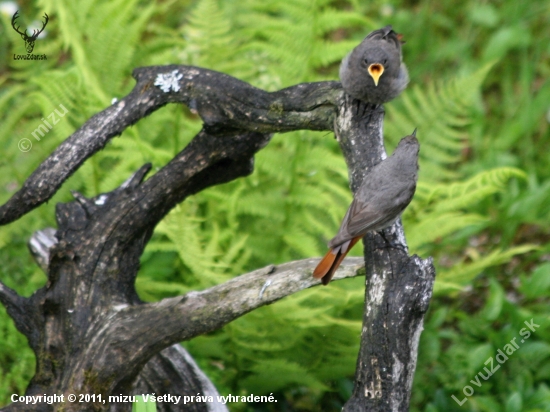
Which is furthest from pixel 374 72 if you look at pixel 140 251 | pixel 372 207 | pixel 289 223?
pixel 289 223

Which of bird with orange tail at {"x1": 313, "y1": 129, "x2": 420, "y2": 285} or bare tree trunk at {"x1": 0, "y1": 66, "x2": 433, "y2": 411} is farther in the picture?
bare tree trunk at {"x1": 0, "y1": 66, "x2": 433, "y2": 411}

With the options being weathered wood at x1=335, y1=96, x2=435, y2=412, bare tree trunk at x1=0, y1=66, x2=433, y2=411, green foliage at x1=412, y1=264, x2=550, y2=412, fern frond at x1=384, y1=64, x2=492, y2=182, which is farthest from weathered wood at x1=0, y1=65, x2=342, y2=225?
fern frond at x1=384, y1=64, x2=492, y2=182

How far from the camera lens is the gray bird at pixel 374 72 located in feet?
6.57

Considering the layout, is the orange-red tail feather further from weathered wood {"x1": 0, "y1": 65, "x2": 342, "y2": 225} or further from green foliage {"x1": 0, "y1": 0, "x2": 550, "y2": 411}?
green foliage {"x1": 0, "y1": 0, "x2": 550, "y2": 411}

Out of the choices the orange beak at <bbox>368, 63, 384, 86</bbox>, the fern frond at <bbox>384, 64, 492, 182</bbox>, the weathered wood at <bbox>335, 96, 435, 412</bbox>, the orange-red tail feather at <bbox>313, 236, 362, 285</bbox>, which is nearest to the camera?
the weathered wood at <bbox>335, 96, 435, 412</bbox>

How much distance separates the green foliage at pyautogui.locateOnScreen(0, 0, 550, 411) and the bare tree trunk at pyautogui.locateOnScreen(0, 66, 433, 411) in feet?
1.55

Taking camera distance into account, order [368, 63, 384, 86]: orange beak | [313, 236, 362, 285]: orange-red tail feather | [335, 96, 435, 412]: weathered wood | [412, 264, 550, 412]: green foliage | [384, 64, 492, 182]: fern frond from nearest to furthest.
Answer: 1. [335, 96, 435, 412]: weathered wood
2. [313, 236, 362, 285]: orange-red tail feather
3. [368, 63, 384, 86]: orange beak
4. [412, 264, 550, 412]: green foliage
5. [384, 64, 492, 182]: fern frond

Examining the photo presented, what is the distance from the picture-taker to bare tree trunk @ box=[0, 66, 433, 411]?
79.1 inches

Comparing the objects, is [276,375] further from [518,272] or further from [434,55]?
[434,55]

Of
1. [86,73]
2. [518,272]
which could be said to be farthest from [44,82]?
[518,272]

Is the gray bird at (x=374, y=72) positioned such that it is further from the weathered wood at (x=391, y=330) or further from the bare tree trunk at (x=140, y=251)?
the weathered wood at (x=391, y=330)

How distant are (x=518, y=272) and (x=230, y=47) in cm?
211

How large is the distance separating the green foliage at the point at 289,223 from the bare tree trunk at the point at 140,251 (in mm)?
472

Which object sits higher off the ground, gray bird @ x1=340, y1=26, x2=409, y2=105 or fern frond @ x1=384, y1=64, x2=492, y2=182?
fern frond @ x1=384, y1=64, x2=492, y2=182
